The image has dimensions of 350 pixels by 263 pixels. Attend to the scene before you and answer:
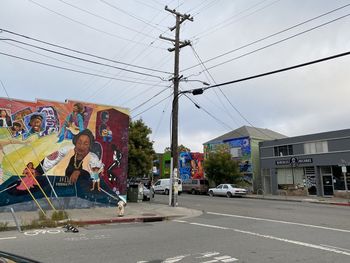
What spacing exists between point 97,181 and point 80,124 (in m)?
3.29

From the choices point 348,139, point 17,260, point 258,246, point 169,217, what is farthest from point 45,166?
point 348,139

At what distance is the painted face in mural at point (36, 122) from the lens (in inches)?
722

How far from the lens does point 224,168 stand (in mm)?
44531

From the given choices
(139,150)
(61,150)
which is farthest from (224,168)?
(61,150)

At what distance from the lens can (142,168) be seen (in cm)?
2991

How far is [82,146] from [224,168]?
89.1ft

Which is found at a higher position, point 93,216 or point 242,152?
point 242,152

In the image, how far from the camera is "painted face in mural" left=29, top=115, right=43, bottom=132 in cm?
1834

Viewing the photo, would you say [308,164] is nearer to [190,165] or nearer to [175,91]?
[175,91]

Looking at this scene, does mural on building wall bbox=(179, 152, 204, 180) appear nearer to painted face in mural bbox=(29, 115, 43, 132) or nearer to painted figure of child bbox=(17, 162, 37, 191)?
painted face in mural bbox=(29, 115, 43, 132)

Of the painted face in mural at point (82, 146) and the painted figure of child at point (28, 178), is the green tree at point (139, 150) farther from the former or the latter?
the painted figure of child at point (28, 178)

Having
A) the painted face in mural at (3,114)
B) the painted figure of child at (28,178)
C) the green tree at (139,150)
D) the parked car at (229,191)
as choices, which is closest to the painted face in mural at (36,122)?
the painted face in mural at (3,114)

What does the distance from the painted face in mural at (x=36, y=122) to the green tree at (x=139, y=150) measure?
10994 mm

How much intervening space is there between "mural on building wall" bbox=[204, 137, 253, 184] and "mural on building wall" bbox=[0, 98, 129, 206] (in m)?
26.6
